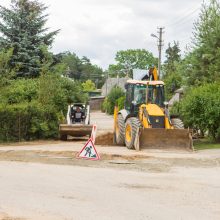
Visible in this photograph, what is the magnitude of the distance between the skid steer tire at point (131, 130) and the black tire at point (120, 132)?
0.59 meters

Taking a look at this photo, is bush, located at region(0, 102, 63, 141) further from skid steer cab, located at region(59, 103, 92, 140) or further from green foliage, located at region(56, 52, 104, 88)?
green foliage, located at region(56, 52, 104, 88)

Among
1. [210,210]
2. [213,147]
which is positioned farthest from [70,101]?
[210,210]

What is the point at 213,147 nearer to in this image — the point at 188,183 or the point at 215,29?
the point at 188,183

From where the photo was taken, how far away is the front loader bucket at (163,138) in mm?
19578

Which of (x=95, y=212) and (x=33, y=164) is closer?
(x=95, y=212)

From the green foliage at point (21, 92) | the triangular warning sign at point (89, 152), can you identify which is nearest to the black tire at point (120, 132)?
the triangular warning sign at point (89, 152)

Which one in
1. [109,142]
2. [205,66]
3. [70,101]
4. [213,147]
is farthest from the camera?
[205,66]

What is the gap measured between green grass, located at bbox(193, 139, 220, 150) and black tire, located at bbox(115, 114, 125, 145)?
10.5 feet

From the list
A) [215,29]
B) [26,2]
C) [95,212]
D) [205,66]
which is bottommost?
[95,212]

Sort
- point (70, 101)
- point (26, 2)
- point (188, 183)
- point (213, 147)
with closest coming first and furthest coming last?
point (188, 183) → point (213, 147) → point (70, 101) → point (26, 2)

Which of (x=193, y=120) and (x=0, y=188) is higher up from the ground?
(x=193, y=120)

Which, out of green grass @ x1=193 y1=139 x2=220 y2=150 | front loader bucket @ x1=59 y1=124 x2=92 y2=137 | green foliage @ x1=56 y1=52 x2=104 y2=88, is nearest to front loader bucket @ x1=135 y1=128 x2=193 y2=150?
green grass @ x1=193 y1=139 x2=220 y2=150

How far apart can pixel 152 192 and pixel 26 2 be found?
28.0m

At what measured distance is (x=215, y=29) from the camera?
3269 cm
